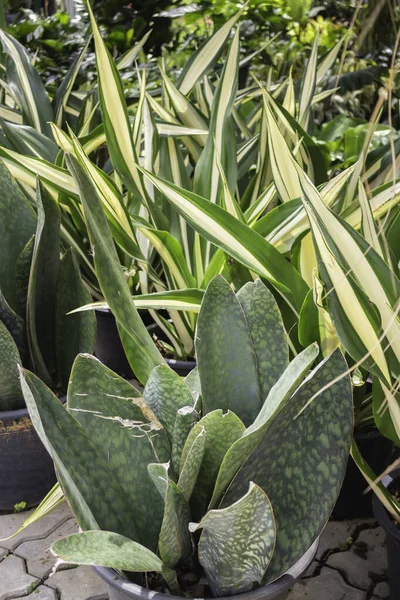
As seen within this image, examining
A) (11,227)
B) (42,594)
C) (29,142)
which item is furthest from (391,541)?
(29,142)

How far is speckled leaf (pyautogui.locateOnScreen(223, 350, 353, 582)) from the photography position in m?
0.75

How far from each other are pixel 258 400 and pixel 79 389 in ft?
0.77

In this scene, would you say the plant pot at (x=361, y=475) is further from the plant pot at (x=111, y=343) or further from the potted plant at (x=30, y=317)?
the plant pot at (x=111, y=343)

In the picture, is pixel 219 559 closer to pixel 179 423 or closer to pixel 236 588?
pixel 236 588

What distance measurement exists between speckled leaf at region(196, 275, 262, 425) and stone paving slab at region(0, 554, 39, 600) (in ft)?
1.85

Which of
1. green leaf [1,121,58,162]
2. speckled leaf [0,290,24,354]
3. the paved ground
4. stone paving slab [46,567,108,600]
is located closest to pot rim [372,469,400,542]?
the paved ground

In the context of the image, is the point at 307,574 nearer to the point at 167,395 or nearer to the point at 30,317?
the point at 167,395

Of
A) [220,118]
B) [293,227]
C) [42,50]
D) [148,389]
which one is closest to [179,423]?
[148,389]

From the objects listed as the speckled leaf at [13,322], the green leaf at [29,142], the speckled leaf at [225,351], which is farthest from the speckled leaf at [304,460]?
the green leaf at [29,142]

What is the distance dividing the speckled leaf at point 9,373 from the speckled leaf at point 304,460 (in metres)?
0.51

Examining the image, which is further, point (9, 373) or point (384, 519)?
point (9, 373)

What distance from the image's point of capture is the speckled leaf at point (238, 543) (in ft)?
2.18

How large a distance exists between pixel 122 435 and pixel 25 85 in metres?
1.30

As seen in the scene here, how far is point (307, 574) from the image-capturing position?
3.85ft
